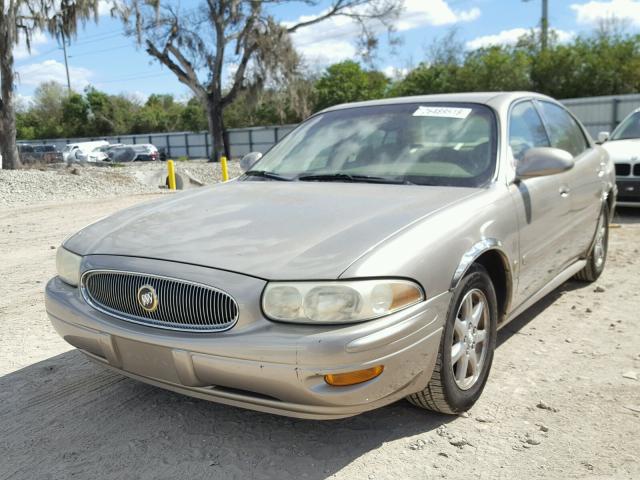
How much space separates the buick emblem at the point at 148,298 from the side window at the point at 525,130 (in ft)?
7.22

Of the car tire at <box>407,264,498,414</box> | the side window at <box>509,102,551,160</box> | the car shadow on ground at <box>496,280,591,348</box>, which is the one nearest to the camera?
the car tire at <box>407,264,498,414</box>

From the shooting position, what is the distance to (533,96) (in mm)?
4250

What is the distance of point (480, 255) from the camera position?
114 inches

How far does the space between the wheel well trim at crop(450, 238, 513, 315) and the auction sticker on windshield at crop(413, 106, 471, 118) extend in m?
0.99

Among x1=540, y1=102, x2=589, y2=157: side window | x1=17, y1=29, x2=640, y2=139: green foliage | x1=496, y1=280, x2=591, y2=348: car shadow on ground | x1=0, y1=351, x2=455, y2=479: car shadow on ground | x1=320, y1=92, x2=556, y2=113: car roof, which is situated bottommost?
x1=496, y1=280, x2=591, y2=348: car shadow on ground

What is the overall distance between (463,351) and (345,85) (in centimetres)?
4950

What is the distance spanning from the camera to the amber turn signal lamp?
7.29 feet

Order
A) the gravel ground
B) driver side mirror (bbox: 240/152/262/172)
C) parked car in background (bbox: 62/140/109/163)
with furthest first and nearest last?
parked car in background (bbox: 62/140/109/163)
the gravel ground
driver side mirror (bbox: 240/152/262/172)

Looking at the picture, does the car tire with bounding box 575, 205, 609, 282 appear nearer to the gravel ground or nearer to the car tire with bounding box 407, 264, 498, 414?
the car tire with bounding box 407, 264, 498, 414

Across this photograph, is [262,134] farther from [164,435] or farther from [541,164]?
[164,435]

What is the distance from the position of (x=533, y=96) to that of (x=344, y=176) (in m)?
1.71

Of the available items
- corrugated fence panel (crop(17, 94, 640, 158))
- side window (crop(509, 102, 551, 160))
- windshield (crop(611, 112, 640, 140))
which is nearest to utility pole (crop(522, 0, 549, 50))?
corrugated fence panel (crop(17, 94, 640, 158))

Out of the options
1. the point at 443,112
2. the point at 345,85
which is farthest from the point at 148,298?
the point at 345,85

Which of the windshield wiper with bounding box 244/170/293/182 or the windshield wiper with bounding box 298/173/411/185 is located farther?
the windshield wiper with bounding box 244/170/293/182
